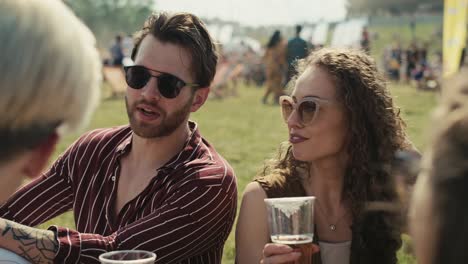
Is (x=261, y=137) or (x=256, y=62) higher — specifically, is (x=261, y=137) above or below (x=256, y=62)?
below

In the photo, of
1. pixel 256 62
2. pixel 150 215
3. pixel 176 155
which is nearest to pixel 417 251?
pixel 150 215

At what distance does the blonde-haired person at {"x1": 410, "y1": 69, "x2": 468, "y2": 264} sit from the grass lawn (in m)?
2.53

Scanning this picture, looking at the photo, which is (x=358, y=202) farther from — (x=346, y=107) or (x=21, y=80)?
(x=21, y=80)

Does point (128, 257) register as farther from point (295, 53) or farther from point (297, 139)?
point (295, 53)

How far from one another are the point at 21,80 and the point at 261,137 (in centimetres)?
1210

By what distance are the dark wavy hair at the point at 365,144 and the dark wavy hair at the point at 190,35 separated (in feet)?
1.58

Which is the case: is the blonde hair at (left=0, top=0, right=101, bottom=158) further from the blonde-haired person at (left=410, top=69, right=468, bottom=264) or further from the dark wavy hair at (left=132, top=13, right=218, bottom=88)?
the dark wavy hair at (left=132, top=13, right=218, bottom=88)

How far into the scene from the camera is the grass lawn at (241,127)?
9273mm

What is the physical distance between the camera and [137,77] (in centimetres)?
356

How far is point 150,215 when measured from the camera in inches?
124

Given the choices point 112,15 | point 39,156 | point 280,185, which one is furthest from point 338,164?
point 112,15

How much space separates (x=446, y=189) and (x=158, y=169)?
227 centimetres

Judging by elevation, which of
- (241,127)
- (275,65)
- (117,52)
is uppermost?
(117,52)

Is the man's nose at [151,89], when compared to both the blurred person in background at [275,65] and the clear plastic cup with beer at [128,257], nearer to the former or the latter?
the clear plastic cup with beer at [128,257]
